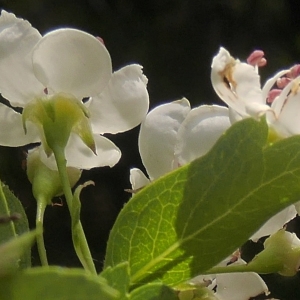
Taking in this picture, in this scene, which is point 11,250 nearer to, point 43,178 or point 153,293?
point 153,293

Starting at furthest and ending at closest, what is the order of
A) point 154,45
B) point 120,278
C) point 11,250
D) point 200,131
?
point 154,45
point 200,131
point 120,278
point 11,250

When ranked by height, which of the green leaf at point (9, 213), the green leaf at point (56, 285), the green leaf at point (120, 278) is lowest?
the green leaf at point (120, 278)

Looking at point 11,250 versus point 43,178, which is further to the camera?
point 43,178

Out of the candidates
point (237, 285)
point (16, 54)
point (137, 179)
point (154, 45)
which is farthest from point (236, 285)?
point (154, 45)

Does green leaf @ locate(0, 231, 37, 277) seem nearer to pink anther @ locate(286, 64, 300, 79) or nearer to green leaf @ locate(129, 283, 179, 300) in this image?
green leaf @ locate(129, 283, 179, 300)

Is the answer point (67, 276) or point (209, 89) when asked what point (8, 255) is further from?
point (209, 89)

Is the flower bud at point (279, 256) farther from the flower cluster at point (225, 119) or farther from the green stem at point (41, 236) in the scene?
the green stem at point (41, 236)

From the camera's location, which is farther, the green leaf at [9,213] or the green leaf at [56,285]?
the green leaf at [9,213]

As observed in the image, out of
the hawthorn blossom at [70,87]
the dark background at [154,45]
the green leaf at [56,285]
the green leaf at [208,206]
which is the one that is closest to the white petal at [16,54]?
the hawthorn blossom at [70,87]
